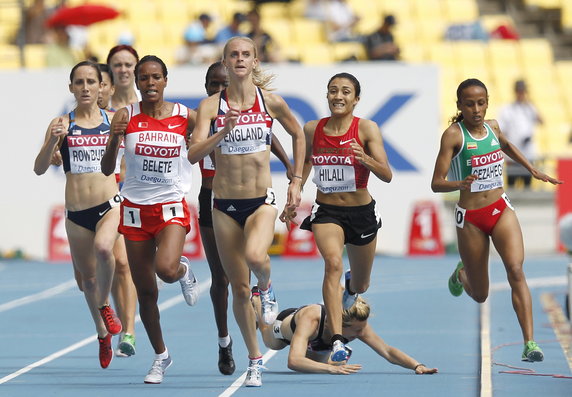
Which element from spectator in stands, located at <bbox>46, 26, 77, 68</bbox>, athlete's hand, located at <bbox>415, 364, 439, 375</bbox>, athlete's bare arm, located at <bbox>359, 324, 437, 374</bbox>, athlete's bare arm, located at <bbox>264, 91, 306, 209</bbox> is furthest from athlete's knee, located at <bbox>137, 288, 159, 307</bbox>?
spectator in stands, located at <bbox>46, 26, 77, 68</bbox>

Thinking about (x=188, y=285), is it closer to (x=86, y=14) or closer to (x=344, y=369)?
(x=344, y=369)

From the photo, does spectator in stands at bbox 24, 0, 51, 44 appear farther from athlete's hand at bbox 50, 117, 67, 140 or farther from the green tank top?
the green tank top

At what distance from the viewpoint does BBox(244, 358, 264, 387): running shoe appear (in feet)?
32.3

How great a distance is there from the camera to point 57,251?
2191 cm

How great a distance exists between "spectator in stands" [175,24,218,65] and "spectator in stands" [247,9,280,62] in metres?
0.84

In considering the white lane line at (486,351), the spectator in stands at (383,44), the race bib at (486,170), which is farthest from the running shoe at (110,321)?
the spectator in stands at (383,44)

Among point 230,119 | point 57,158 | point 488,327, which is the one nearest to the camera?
point 230,119

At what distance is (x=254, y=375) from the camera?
9906 mm

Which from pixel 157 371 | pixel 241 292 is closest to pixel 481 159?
pixel 241 292

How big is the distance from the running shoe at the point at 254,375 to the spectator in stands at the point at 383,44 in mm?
13769

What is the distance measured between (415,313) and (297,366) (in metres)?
4.80

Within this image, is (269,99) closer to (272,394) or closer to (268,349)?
(272,394)

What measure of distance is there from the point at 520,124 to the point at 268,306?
521 inches

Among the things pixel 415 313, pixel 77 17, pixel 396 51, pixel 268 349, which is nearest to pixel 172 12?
pixel 77 17
